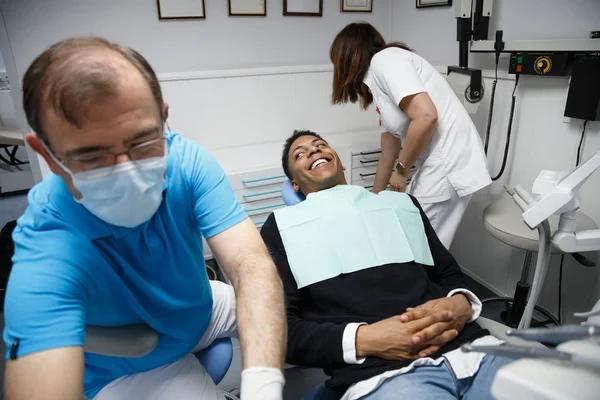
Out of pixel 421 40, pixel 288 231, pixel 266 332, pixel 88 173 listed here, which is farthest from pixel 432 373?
pixel 421 40

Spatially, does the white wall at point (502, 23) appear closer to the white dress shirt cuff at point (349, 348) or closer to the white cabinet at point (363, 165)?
the white cabinet at point (363, 165)

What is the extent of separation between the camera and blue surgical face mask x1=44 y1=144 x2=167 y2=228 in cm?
76

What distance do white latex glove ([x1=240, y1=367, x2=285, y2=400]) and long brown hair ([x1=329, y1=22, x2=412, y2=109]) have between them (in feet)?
4.85

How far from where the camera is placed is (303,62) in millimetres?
2926

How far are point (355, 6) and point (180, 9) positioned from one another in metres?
1.25

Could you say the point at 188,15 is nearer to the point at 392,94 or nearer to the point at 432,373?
the point at 392,94

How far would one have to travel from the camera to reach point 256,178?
2.29 meters

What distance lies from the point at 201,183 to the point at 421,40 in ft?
7.67

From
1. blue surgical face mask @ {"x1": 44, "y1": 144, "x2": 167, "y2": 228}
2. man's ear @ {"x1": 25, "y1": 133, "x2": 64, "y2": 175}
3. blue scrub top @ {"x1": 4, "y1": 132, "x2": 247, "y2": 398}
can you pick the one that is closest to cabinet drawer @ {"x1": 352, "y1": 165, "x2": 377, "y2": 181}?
blue scrub top @ {"x1": 4, "y1": 132, "x2": 247, "y2": 398}

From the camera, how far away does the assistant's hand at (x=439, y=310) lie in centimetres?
107

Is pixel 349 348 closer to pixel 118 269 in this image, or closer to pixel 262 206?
pixel 118 269

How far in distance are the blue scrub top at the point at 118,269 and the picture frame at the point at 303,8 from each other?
6.84ft

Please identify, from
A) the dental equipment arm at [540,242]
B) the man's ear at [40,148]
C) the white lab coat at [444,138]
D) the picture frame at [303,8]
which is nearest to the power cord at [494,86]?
the white lab coat at [444,138]

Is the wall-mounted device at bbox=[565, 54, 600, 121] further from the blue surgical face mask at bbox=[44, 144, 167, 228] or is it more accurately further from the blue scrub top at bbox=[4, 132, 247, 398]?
the blue surgical face mask at bbox=[44, 144, 167, 228]
